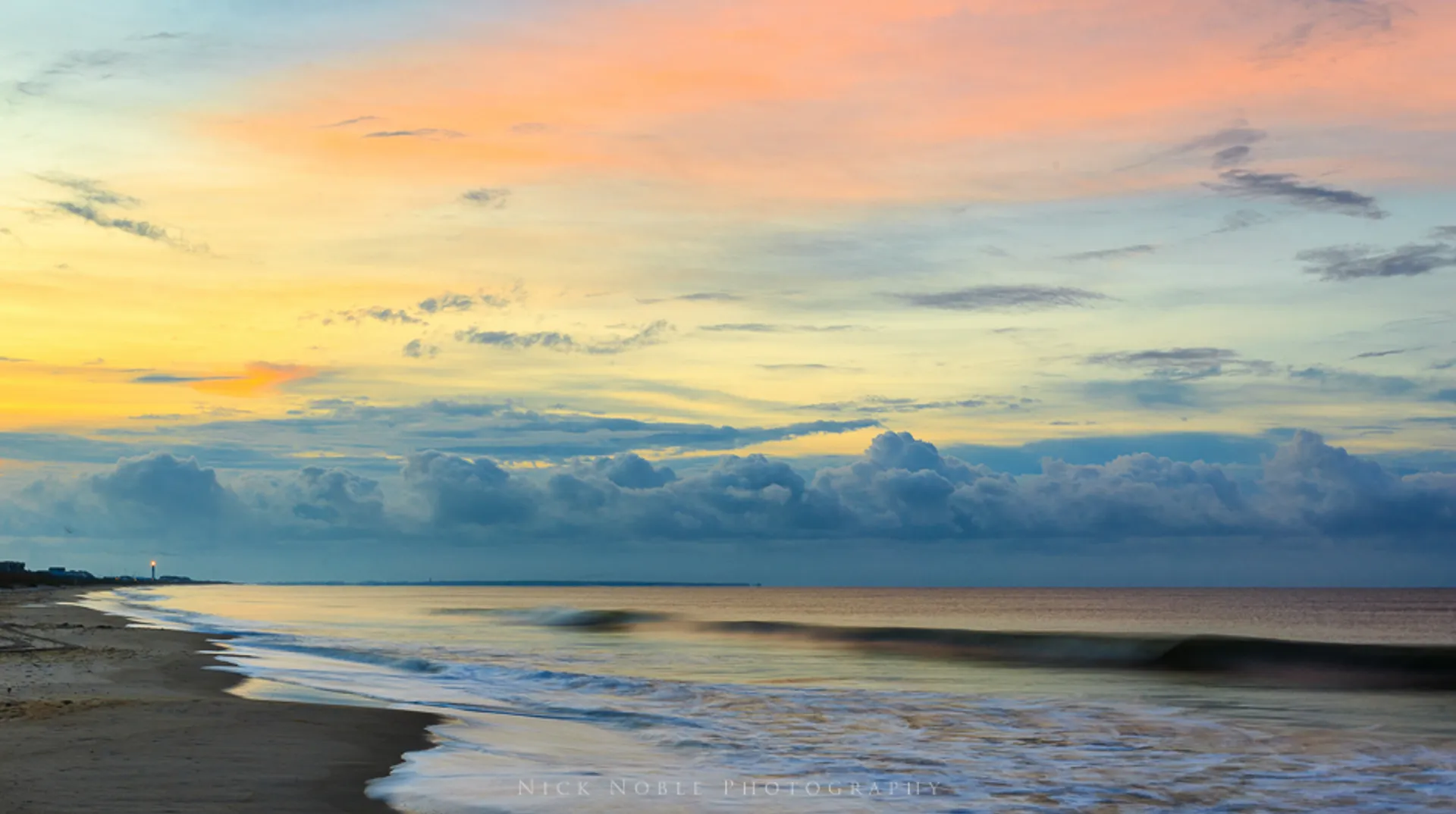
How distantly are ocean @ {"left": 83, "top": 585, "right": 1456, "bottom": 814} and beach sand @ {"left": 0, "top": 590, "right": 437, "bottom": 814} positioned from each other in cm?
89

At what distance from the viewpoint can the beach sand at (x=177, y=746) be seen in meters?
11.9

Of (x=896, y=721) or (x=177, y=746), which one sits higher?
(x=177, y=746)

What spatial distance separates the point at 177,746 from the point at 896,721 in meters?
13.0

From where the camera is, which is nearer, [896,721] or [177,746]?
[177,746]

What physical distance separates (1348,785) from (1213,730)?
622 centimetres

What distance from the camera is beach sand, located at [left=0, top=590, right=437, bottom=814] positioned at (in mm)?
11891

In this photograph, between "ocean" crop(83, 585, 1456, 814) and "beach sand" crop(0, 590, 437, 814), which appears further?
"ocean" crop(83, 585, 1456, 814)

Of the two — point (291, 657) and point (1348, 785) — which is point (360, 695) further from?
point (1348, 785)

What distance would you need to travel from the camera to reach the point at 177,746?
1533cm

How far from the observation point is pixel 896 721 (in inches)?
867

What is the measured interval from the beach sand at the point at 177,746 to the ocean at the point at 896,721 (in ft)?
2.91

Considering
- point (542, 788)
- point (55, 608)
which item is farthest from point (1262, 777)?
point (55, 608)

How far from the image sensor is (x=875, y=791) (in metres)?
14.4

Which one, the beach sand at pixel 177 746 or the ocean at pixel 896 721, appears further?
the ocean at pixel 896 721
